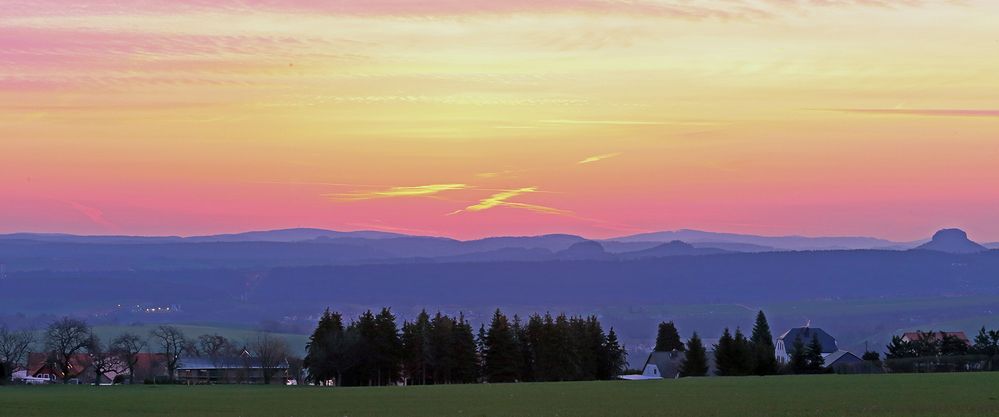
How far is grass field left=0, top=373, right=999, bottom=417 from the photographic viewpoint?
48469mm

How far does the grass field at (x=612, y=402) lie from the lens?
159 ft

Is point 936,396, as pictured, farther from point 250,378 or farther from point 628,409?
point 250,378

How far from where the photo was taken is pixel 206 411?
5697 centimetres

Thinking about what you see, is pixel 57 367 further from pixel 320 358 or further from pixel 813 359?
pixel 813 359

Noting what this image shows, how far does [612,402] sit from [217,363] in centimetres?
11457

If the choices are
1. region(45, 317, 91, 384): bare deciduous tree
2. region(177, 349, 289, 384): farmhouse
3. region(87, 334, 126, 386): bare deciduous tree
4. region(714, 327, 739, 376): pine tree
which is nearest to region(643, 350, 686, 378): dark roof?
region(714, 327, 739, 376): pine tree

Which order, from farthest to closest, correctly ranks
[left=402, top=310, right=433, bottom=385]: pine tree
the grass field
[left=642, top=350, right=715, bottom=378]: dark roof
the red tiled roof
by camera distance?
the red tiled roof
[left=642, top=350, right=715, bottom=378]: dark roof
[left=402, top=310, right=433, bottom=385]: pine tree
the grass field

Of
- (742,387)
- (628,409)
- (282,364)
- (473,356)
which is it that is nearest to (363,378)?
(473,356)

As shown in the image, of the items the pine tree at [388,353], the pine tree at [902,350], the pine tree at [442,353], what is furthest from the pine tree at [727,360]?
the pine tree at [388,353]

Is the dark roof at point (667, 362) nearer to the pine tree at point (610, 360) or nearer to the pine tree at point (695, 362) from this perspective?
the pine tree at point (610, 360)

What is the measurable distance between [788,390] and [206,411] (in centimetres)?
2620

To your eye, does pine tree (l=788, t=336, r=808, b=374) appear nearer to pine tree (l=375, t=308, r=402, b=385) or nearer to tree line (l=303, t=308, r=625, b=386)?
tree line (l=303, t=308, r=625, b=386)

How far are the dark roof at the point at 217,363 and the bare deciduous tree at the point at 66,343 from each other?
Answer: 67.1ft

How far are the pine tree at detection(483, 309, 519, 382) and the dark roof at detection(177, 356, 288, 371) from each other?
132ft
